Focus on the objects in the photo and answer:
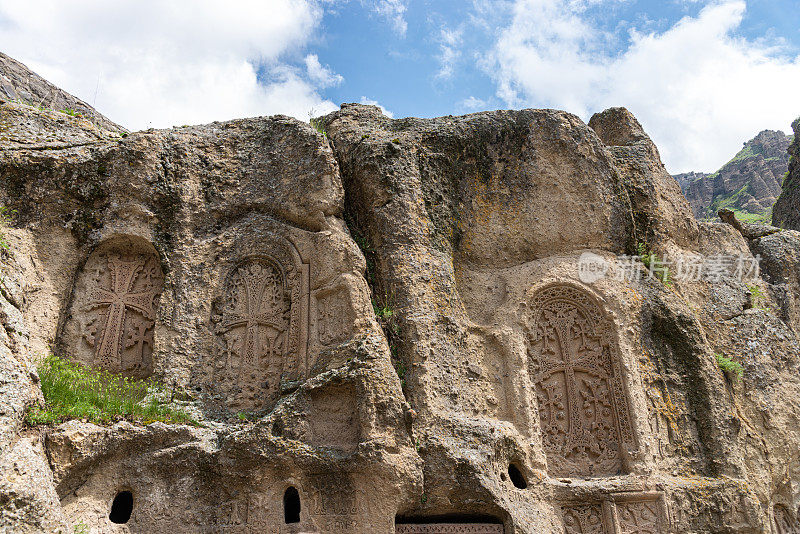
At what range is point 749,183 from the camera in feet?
126

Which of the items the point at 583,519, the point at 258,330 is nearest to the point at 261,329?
the point at 258,330

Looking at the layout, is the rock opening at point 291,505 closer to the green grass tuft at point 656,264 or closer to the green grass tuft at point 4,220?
the green grass tuft at point 4,220

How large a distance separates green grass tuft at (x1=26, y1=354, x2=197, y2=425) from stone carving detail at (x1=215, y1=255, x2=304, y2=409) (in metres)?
0.80

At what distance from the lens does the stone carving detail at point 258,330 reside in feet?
25.5

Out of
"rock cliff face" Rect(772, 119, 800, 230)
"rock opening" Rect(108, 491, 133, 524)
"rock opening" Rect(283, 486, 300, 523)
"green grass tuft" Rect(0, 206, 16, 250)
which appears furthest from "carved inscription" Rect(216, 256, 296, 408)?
"rock cliff face" Rect(772, 119, 800, 230)

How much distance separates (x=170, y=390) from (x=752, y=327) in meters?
8.70

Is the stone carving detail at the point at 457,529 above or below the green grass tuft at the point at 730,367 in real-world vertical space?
below

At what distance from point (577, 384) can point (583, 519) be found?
1813 mm

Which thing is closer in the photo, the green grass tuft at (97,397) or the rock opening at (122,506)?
the green grass tuft at (97,397)

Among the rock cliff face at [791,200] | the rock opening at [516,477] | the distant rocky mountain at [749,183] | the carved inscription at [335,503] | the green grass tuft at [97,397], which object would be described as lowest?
the carved inscription at [335,503]

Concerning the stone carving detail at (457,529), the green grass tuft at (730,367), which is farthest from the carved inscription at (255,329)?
the green grass tuft at (730,367)

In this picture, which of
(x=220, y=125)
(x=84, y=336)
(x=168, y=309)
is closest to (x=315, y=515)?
(x=168, y=309)

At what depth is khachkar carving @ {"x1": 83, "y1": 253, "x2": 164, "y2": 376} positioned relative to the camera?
779 centimetres

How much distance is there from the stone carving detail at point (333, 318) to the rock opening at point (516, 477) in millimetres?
2685
